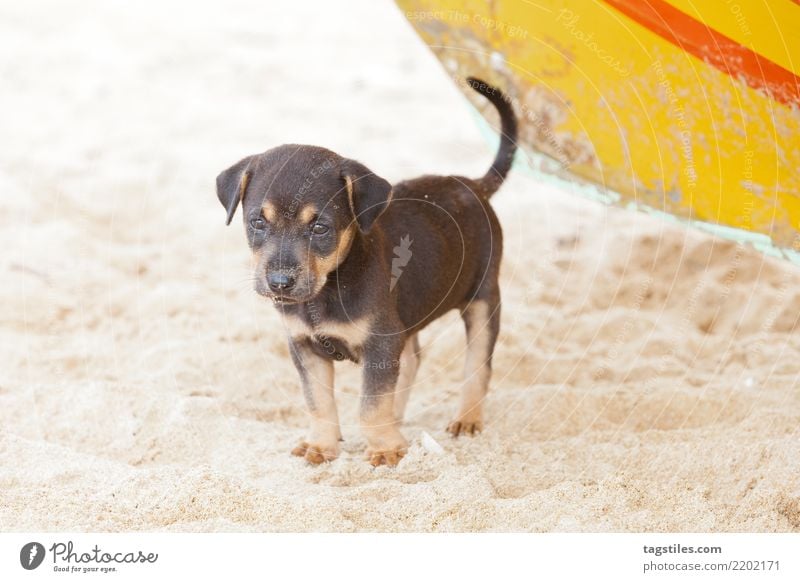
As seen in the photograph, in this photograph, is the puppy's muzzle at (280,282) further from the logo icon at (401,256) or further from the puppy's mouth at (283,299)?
the logo icon at (401,256)

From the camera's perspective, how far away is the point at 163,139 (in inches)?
388

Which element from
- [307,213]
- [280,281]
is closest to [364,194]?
[307,213]

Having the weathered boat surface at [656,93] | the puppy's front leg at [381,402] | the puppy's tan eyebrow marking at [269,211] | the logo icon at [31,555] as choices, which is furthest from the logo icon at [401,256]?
the weathered boat surface at [656,93]

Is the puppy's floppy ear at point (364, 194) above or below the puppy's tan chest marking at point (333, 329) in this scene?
above

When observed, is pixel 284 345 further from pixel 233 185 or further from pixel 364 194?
pixel 364 194

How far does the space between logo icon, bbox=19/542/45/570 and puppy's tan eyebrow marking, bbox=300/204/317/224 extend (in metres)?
1.65

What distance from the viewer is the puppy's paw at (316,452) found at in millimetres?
5012

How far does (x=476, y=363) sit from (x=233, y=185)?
168 cm

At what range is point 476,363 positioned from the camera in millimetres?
5438

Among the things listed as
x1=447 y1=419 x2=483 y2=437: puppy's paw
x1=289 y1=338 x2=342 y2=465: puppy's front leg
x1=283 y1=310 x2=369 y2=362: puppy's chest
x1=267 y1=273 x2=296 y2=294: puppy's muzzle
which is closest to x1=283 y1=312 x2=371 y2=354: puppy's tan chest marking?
x1=283 y1=310 x2=369 y2=362: puppy's chest

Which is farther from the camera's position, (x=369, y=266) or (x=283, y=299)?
(x=369, y=266)

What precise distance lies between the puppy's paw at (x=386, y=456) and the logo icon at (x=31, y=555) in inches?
62.0

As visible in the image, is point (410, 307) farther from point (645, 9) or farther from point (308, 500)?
point (645, 9)

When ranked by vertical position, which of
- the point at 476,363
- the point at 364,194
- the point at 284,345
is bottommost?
the point at 284,345
